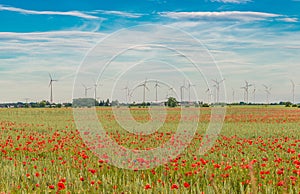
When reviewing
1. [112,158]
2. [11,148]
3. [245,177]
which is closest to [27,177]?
[112,158]

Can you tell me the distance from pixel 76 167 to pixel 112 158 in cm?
137

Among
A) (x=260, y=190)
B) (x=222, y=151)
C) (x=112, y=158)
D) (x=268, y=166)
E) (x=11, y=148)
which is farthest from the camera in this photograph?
(x=11, y=148)

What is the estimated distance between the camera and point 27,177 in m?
9.48

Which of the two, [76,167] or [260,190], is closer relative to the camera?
[260,190]

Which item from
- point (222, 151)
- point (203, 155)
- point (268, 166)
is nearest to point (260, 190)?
point (268, 166)

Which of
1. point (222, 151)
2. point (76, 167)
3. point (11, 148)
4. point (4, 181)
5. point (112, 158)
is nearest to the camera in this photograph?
point (4, 181)

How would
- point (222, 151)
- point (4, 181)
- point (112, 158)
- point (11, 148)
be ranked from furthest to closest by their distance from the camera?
1. point (11, 148)
2. point (222, 151)
3. point (112, 158)
4. point (4, 181)

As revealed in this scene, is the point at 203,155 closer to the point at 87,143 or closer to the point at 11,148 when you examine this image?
the point at 87,143

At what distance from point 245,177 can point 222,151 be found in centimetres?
451

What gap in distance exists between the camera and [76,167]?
36.8ft

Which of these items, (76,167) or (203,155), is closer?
(76,167)

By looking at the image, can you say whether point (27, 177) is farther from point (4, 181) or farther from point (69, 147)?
point (69, 147)

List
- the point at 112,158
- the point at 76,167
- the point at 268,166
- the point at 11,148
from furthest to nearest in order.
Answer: the point at 11,148, the point at 112,158, the point at 76,167, the point at 268,166

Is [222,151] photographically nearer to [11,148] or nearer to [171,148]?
[171,148]
